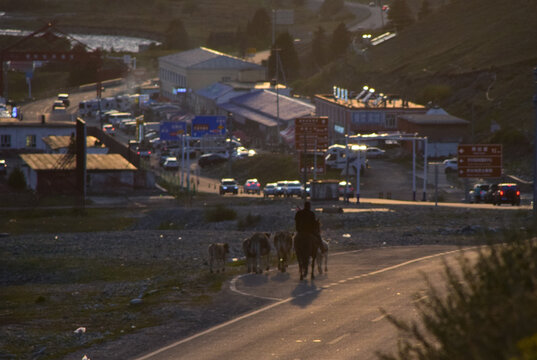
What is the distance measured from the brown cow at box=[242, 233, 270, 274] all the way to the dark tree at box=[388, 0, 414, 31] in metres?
157

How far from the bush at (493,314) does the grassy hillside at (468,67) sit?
239 feet

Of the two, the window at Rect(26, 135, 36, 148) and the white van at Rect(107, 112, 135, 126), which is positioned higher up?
the white van at Rect(107, 112, 135, 126)

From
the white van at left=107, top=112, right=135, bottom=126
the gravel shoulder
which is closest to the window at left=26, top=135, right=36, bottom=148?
the white van at left=107, top=112, right=135, bottom=126

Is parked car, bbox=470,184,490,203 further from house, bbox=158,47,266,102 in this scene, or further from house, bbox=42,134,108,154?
house, bbox=158,47,266,102

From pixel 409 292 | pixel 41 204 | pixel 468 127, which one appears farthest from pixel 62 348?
pixel 468 127

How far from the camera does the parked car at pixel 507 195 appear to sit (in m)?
59.0

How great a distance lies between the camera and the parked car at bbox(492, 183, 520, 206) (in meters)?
59.0

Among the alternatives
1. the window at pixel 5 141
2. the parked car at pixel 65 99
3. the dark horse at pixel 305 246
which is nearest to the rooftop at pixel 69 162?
the window at pixel 5 141

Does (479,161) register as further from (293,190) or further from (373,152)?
(373,152)

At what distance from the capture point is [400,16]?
183 meters

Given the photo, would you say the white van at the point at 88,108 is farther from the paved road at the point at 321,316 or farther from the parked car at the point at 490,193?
the paved road at the point at 321,316

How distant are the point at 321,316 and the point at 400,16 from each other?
167m

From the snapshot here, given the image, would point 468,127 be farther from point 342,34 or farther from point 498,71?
point 342,34

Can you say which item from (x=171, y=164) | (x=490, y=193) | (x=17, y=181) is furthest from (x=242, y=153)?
(x=490, y=193)
